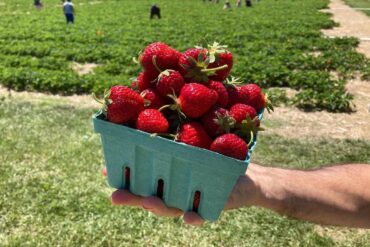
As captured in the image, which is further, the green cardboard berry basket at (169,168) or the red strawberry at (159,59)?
the red strawberry at (159,59)

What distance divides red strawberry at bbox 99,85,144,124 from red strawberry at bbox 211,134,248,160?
0.37 meters

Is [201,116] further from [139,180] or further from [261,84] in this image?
[261,84]

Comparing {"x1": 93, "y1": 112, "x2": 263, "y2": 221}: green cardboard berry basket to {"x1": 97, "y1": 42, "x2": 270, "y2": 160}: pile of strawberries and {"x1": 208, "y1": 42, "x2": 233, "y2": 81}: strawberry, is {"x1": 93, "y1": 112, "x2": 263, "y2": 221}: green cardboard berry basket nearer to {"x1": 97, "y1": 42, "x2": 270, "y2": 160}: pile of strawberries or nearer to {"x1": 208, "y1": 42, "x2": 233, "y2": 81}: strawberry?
{"x1": 97, "y1": 42, "x2": 270, "y2": 160}: pile of strawberries

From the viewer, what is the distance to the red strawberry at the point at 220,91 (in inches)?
73.7

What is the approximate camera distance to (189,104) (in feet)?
5.74

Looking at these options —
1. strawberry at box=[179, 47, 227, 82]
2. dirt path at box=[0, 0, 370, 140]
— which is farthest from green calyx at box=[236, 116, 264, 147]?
dirt path at box=[0, 0, 370, 140]

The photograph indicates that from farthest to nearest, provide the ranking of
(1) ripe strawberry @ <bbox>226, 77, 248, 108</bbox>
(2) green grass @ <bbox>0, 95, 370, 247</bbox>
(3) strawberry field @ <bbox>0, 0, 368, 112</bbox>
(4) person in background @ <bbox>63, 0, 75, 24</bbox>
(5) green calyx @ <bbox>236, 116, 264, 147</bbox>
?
(4) person in background @ <bbox>63, 0, 75, 24</bbox>, (3) strawberry field @ <bbox>0, 0, 368, 112</bbox>, (2) green grass @ <bbox>0, 95, 370, 247</bbox>, (1) ripe strawberry @ <bbox>226, 77, 248, 108</bbox>, (5) green calyx @ <bbox>236, 116, 264, 147</bbox>

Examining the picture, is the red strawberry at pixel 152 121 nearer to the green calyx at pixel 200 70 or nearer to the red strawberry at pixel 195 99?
the red strawberry at pixel 195 99

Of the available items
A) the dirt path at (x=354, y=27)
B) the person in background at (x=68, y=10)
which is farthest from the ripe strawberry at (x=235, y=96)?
the person in background at (x=68, y=10)

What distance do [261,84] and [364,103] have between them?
2230mm

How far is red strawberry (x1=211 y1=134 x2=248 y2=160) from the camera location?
5.45 feet

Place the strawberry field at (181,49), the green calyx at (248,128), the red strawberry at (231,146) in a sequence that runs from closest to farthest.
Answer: the red strawberry at (231,146) < the green calyx at (248,128) < the strawberry field at (181,49)

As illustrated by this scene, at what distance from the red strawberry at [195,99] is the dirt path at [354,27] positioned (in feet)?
43.3

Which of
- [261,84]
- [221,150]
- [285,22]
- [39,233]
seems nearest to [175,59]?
[221,150]
